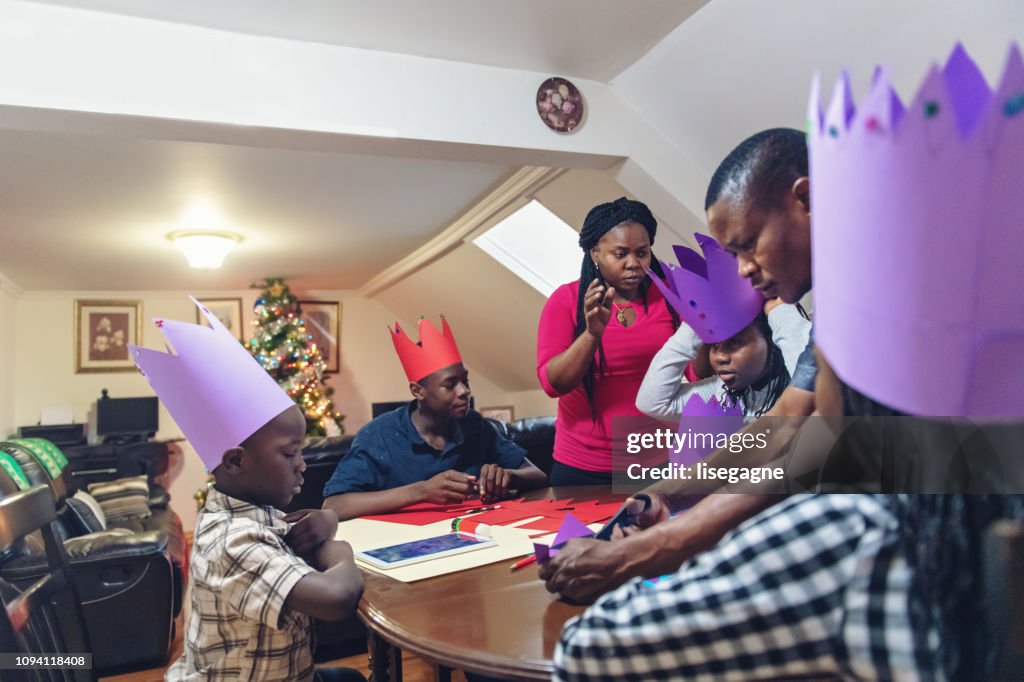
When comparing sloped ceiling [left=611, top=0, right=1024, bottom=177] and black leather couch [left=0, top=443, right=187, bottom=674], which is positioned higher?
sloped ceiling [left=611, top=0, right=1024, bottom=177]

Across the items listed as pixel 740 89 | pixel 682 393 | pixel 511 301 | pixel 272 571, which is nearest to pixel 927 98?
pixel 272 571

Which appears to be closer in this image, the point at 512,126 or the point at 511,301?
the point at 512,126

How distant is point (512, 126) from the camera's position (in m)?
2.87

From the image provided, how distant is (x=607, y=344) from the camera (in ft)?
6.15

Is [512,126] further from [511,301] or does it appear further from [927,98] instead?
[511,301]

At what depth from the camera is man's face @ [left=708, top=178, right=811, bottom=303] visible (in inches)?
31.2

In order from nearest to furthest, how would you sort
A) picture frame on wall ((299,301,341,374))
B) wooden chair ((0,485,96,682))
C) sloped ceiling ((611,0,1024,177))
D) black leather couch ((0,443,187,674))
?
wooden chair ((0,485,96,682))
sloped ceiling ((611,0,1024,177))
black leather couch ((0,443,187,674))
picture frame on wall ((299,301,341,374))

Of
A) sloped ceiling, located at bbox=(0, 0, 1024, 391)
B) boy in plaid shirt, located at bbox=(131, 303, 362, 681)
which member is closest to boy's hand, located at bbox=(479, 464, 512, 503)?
boy in plaid shirt, located at bbox=(131, 303, 362, 681)

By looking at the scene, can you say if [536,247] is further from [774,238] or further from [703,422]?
[774,238]

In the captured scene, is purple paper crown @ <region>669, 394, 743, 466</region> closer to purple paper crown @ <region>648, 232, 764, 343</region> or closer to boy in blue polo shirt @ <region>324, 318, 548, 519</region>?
purple paper crown @ <region>648, 232, 764, 343</region>

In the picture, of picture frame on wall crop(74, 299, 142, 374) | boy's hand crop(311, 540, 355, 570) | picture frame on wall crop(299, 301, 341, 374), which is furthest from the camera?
picture frame on wall crop(299, 301, 341, 374)

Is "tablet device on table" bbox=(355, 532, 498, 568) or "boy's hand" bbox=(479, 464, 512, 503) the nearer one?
"tablet device on table" bbox=(355, 532, 498, 568)

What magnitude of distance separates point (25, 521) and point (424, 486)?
92cm

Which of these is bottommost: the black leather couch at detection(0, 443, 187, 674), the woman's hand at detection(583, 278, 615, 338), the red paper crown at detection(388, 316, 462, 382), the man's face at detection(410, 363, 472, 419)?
the black leather couch at detection(0, 443, 187, 674)
